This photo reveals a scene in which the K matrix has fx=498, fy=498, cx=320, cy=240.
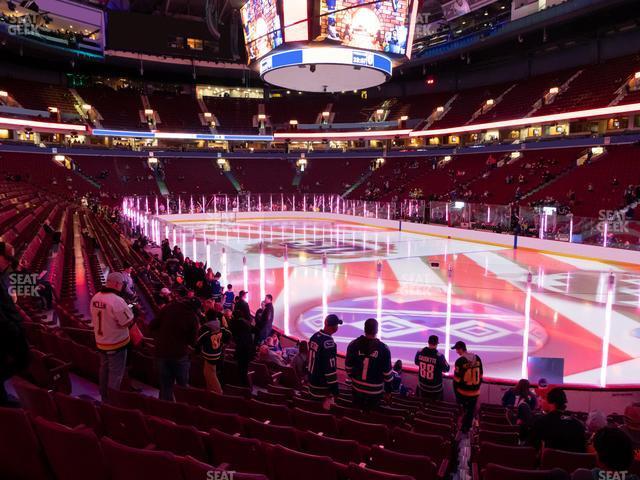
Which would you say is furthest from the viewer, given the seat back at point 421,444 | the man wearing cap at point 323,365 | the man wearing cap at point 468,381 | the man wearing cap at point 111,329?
the man wearing cap at point 468,381

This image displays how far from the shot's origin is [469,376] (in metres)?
6.73

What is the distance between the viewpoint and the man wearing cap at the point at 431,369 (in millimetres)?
7180

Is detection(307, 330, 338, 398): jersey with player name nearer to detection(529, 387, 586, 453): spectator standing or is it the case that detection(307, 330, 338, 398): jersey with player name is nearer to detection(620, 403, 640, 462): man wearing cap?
detection(529, 387, 586, 453): spectator standing

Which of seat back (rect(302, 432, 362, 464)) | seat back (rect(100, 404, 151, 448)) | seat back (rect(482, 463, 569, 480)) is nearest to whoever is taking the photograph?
seat back (rect(482, 463, 569, 480))

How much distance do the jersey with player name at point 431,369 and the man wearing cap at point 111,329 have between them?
13.7ft

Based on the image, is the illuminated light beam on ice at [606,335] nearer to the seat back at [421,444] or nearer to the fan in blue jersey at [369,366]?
the fan in blue jersey at [369,366]

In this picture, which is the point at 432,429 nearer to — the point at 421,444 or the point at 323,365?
the point at 421,444

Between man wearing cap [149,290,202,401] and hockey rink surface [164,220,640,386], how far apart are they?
557 centimetres

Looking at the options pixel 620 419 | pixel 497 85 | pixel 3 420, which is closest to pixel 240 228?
pixel 497 85

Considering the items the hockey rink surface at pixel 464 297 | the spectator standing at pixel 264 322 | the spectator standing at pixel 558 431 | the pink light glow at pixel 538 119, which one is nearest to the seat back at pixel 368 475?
the spectator standing at pixel 558 431

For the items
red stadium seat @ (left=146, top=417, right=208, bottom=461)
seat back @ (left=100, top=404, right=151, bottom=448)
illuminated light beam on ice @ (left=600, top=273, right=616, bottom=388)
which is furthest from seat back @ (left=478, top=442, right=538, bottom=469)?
illuminated light beam on ice @ (left=600, top=273, right=616, bottom=388)

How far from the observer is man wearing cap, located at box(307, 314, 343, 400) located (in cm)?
549

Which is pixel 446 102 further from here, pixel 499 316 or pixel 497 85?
pixel 499 316

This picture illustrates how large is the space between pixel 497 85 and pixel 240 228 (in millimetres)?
27774
